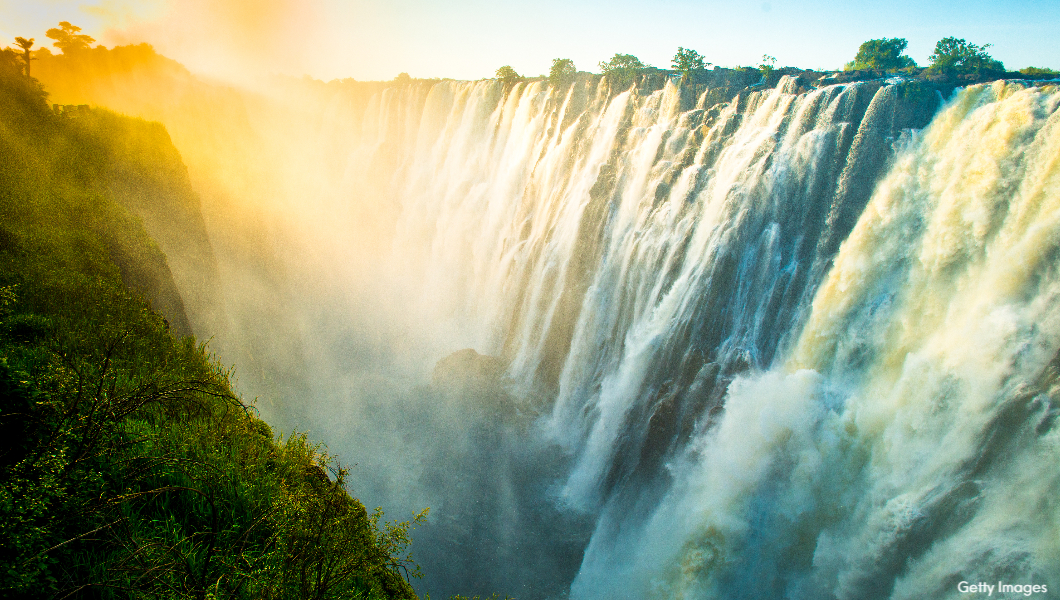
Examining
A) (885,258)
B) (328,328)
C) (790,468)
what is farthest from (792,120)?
(328,328)

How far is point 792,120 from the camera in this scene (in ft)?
58.1

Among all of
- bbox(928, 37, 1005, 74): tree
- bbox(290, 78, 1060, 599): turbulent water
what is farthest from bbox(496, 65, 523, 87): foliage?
bbox(928, 37, 1005, 74): tree

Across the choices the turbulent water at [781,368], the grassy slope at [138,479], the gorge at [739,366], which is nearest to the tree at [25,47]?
the gorge at [739,366]

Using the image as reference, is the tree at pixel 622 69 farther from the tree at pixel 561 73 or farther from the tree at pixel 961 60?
the tree at pixel 961 60

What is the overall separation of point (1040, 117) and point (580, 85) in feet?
71.3

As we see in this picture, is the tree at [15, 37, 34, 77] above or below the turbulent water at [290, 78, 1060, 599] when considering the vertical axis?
above

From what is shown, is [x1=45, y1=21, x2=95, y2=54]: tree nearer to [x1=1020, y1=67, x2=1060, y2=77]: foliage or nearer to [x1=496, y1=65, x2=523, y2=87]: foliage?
[x1=496, y1=65, x2=523, y2=87]: foliage

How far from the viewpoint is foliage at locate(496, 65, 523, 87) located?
35906 millimetres

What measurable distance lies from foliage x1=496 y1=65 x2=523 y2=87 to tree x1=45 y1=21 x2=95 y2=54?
29.5 meters

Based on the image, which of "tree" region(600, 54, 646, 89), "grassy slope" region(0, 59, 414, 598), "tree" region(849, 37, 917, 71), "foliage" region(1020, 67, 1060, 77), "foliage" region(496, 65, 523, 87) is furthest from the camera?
"foliage" region(496, 65, 523, 87)

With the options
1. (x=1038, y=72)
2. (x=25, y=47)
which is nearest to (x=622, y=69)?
(x=1038, y=72)

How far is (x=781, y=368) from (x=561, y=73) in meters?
25.0

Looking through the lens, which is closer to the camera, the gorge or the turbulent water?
the turbulent water

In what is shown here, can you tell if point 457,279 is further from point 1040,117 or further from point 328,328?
point 1040,117
